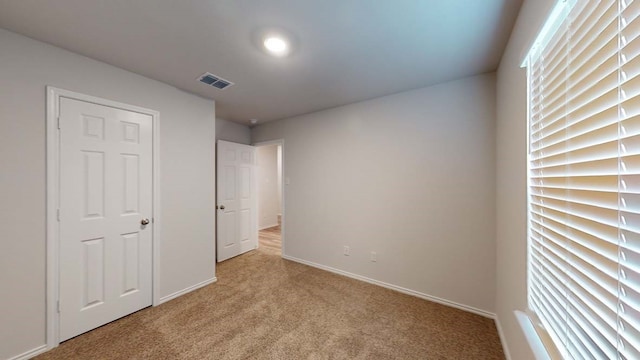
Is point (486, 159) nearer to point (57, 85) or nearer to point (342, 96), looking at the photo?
point (342, 96)

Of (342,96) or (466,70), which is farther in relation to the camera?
(342,96)

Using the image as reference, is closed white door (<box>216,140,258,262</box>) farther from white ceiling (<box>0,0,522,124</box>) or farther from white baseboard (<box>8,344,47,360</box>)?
white baseboard (<box>8,344,47,360</box>)

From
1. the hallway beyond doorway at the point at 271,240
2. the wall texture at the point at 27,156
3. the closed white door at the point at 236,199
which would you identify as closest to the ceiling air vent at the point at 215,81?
the wall texture at the point at 27,156

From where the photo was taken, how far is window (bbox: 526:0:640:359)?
0.56m

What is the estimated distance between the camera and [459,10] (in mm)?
1396

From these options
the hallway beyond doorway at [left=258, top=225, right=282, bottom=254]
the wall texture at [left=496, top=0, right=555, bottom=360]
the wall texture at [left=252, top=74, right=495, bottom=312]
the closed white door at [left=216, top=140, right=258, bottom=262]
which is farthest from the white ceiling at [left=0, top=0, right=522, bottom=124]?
the hallway beyond doorway at [left=258, top=225, right=282, bottom=254]

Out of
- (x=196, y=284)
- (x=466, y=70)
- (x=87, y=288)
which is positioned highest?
(x=466, y=70)

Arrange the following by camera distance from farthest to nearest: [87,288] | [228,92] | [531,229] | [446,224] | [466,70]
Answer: [228,92]
[446,224]
[466,70]
[87,288]
[531,229]

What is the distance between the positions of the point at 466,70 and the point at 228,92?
2600 millimetres

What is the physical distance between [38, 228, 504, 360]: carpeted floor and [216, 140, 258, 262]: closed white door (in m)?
1.08

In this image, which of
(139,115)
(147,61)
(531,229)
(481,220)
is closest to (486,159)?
(481,220)

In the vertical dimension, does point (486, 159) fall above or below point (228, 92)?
below

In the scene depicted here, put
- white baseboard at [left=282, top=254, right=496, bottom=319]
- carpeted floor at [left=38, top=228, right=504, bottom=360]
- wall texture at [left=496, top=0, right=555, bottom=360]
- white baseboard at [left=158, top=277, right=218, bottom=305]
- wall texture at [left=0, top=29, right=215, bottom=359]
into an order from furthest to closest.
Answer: white baseboard at [left=158, top=277, right=218, bottom=305], white baseboard at [left=282, top=254, right=496, bottom=319], carpeted floor at [left=38, top=228, right=504, bottom=360], wall texture at [left=0, top=29, right=215, bottom=359], wall texture at [left=496, top=0, right=555, bottom=360]

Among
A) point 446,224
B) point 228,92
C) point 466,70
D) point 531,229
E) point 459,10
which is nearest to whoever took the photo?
point 531,229
